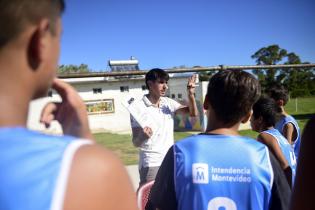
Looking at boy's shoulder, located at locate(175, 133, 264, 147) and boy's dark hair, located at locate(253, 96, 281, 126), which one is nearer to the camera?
boy's shoulder, located at locate(175, 133, 264, 147)

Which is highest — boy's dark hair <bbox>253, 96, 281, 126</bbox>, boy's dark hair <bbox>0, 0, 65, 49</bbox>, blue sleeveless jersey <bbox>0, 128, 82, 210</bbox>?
boy's dark hair <bbox>0, 0, 65, 49</bbox>

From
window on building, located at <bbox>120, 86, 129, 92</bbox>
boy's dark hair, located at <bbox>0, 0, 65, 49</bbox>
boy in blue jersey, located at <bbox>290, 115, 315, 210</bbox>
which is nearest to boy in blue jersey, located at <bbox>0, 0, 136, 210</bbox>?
boy's dark hair, located at <bbox>0, 0, 65, 49</bbox>

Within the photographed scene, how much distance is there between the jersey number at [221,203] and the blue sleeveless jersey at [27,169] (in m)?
1.37

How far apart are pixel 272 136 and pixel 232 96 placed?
3.11 feet

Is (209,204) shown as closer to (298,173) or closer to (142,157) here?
(298,173)

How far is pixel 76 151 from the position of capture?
81 cm

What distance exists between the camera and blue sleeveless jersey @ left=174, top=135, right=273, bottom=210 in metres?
1.96

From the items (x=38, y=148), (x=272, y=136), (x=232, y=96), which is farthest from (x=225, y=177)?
(x=38, y=148)

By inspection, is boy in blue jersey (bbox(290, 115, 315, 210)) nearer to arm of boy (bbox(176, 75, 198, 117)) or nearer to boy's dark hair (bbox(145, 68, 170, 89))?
arm of boy (bbox(176, 75, 198, 117))

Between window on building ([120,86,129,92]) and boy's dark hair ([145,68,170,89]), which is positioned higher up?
boy's dark hair ([145,68,170,89])

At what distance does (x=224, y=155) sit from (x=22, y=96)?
1.38 metres

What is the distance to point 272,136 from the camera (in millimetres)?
2869

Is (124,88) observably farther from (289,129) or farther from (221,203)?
(221,203)

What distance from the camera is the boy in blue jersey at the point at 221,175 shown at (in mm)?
1964
